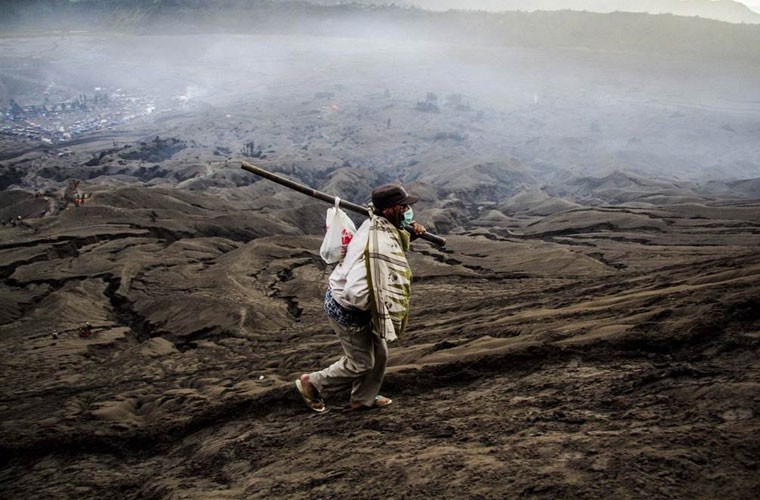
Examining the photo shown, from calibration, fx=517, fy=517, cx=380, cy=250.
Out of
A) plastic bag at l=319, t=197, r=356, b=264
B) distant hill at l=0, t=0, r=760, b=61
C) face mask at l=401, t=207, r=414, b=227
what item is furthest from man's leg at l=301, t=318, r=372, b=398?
distant hill at l=0, t=0, r=760, b=61

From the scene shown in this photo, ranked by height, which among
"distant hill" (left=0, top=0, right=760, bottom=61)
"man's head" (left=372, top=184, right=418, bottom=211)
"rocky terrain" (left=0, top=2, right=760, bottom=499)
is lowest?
"rocky terrain" (left=0, top=2, right=760, bottom=499)

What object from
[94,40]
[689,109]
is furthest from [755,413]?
[94,40]

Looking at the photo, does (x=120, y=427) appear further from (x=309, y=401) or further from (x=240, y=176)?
(x=240, y=176)

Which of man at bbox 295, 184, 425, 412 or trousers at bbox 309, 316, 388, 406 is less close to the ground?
man at bbox 295, 184, 425, 412

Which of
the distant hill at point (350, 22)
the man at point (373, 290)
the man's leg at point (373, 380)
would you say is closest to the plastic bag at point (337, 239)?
the man at point (373, 290)

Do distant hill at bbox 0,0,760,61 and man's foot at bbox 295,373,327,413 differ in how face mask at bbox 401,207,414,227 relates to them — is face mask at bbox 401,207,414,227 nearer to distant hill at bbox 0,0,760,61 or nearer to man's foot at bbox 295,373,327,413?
man's foot at bbox 295,373,327,413

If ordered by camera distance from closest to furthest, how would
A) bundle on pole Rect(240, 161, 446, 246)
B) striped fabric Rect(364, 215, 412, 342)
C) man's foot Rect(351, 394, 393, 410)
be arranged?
striped fabric Rect(364, 215, 412, 342)
man's foot Rect(351, 394, 393, 410)
bundle on pole Rect(240, 161, 446, 246)
